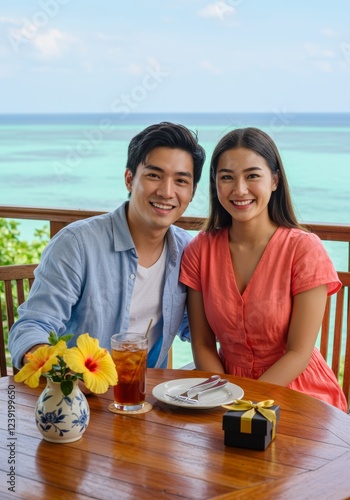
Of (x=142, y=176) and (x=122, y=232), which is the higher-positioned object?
(x=142, y=176)

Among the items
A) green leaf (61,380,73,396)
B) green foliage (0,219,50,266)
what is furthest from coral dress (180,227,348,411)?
green foliage (0,219,50,266)

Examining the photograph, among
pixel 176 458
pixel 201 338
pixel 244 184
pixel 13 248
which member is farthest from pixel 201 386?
pixel 13 248

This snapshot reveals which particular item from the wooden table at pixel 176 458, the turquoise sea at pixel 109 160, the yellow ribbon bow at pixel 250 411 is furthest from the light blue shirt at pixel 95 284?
the turquoise sea at pixel 109 160

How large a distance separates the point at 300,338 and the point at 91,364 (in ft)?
2.78

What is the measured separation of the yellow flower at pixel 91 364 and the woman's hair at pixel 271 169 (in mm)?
996

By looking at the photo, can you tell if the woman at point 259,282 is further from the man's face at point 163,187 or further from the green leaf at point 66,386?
the green leaf at point 66,386

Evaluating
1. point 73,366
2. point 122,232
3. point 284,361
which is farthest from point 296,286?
point 73,366

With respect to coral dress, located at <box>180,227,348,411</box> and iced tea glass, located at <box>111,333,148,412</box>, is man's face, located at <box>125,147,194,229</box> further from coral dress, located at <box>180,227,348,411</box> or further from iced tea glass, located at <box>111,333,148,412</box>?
iced tea glass, located at <box>111,333,148,412</box>

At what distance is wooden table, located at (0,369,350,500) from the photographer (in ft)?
3.94

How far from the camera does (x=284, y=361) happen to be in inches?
79.2

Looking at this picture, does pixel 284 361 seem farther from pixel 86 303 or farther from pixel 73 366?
pixel 73 366

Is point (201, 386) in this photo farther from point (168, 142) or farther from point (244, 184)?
point (168, 142)

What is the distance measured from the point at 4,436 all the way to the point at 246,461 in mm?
465
